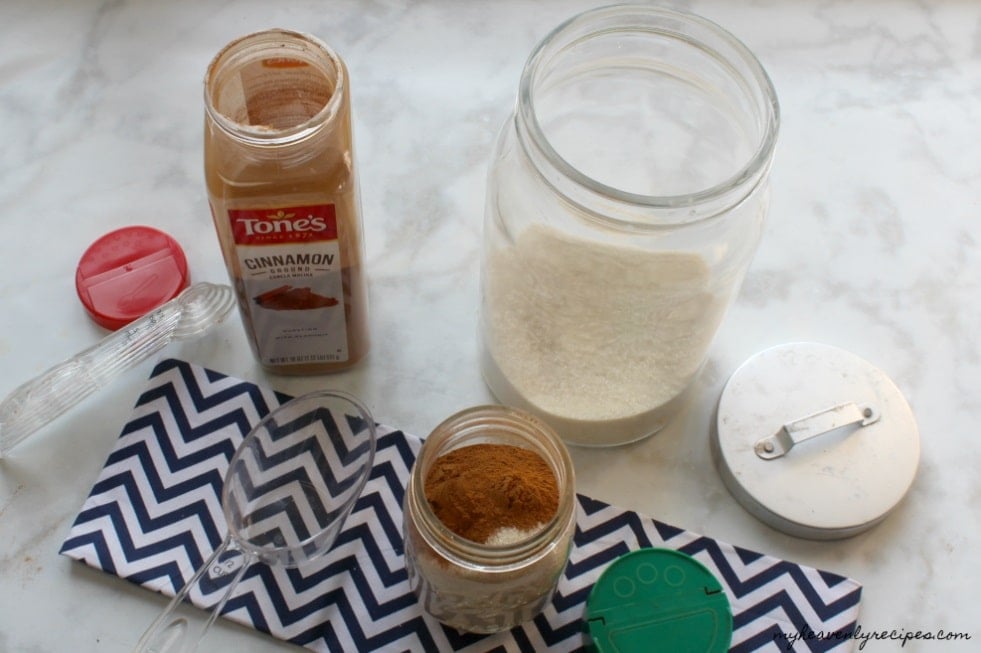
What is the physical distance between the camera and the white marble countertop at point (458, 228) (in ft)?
2.78

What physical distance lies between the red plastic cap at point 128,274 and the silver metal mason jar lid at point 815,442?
471 mm

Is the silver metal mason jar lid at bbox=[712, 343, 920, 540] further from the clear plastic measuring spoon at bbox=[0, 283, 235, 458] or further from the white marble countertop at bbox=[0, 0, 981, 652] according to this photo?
the clear plastic measuring spoon at bbox=[0, 283, 235, 458]

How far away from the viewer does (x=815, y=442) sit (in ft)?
2.83

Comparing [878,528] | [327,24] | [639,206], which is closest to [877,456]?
[878,528]

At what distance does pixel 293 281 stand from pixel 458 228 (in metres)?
0.22

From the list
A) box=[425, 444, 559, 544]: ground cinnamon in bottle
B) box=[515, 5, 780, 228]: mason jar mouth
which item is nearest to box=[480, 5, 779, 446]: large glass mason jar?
box=[515, 5, 780, 228]: mason jar mouth

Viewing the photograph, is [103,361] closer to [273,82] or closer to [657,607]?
[273,82]

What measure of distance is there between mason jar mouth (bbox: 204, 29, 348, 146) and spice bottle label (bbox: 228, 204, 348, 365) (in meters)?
0.06

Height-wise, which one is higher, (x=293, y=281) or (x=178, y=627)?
(x=293, y=281)

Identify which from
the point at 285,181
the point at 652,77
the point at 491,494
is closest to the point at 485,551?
the point at 491,494

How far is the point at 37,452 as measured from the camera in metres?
0.86

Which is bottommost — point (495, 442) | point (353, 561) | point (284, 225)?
point (353, 561)

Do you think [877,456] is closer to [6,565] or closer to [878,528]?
[878,528]

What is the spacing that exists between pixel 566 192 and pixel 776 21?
20.0 inches
